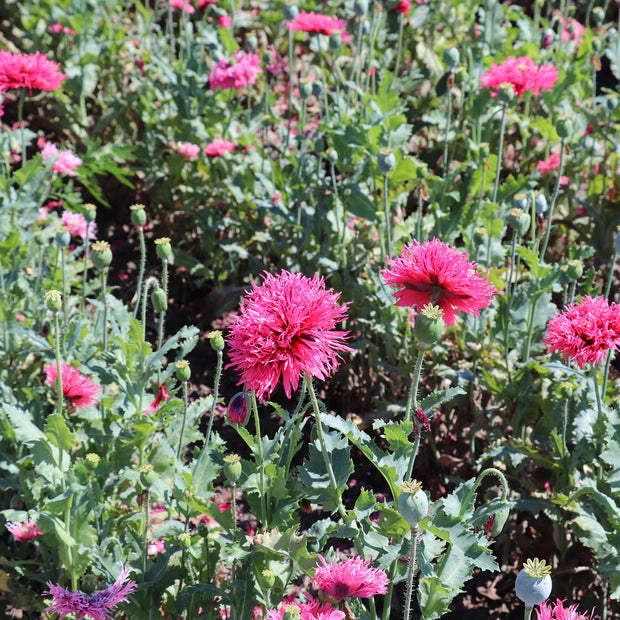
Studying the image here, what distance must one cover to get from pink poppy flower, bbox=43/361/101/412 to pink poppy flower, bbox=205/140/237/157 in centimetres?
151

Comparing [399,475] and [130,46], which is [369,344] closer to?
[399,475]

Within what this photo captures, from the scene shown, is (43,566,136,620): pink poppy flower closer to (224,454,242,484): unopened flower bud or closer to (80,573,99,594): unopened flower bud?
(80,573,99,594): unopened flower bud

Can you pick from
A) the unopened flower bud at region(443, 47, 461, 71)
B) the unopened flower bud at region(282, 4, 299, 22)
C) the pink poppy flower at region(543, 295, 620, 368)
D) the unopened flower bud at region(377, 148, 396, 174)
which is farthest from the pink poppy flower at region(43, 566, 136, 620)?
the unopened flower bud at region(282, 4, 299, 22)

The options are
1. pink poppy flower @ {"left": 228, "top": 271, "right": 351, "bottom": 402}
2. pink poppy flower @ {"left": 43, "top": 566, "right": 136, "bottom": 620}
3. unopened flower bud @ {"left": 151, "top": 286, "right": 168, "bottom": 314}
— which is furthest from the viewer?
unopened flower bud @ {"left": 151, "top": 286, "right": 168, "bottom": 314}

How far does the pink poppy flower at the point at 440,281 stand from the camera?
5.44 ft

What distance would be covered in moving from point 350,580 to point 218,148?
240 cm

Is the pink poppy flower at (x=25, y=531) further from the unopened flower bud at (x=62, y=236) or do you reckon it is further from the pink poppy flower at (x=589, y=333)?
the pink poppy flower at (x=589, y=333)

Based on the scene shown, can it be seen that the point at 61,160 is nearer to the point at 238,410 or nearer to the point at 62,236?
the point at 62,236

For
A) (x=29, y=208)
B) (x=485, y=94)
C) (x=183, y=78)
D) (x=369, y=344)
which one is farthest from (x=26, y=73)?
(x=485, y=94)

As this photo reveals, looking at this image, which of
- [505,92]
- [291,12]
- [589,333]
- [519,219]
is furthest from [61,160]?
[589,333]

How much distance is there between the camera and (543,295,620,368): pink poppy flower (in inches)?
76.4

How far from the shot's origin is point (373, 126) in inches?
117

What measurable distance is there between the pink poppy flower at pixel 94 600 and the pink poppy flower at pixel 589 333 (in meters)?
1.21

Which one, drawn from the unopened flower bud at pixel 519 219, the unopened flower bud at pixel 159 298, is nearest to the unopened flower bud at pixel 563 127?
the unopened flower bud at pixel 519 219
